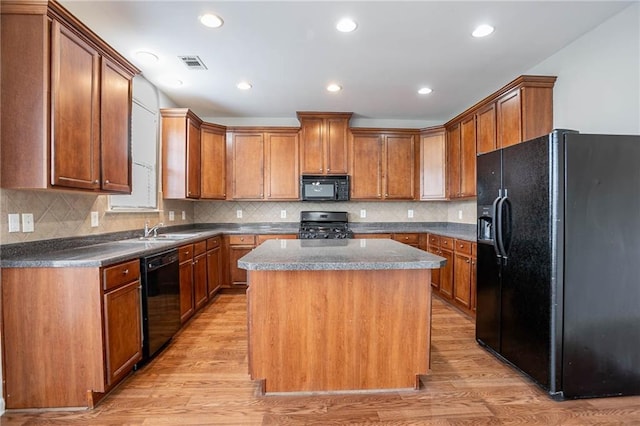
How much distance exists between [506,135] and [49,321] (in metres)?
4.03

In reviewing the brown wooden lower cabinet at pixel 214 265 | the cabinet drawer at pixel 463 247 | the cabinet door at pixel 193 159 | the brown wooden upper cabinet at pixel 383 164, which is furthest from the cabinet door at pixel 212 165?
the cabinet drawer at pixel 463 247

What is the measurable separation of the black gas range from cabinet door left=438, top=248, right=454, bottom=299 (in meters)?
1.29

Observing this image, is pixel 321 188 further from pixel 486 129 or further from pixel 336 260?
pixel 336 260

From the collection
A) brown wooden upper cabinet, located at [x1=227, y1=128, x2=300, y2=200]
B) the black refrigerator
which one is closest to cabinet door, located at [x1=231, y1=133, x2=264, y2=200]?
brown wooden upper cabinet, located at [x1=227, y1=128, x2=300, y2=200]

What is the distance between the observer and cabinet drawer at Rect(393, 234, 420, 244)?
4258 millimetres

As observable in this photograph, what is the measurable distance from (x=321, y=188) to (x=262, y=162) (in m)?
0.98

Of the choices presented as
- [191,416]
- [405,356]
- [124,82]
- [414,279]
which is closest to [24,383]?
[191,416]

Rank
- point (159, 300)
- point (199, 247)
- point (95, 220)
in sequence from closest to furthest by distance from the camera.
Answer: point (159, 300) → point (95, 220) → point (199, 247)

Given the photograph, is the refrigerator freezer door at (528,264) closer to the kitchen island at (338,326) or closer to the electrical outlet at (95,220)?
the kitchen island at (338,326)

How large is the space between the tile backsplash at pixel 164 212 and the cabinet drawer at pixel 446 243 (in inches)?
25.6

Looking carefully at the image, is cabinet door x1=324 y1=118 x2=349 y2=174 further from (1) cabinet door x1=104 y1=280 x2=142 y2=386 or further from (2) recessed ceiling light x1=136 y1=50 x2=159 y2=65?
(1) cabinet door x1=104 y1=280 x2=142 y2=386

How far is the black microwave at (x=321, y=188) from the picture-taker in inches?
175

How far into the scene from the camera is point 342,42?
2580 mm

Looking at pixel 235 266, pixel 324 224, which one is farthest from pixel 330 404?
pixel 324 224
